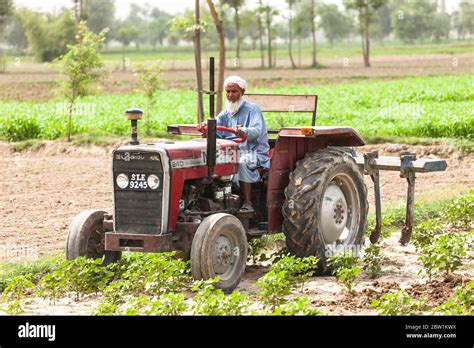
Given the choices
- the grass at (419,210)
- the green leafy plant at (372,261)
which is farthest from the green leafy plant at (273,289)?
the grass at (419,210)

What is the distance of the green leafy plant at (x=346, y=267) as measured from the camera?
28.3 ft

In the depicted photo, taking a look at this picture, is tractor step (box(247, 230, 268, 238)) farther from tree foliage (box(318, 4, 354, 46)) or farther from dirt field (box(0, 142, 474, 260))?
tree foliage (box(318, 4, 354, 46))

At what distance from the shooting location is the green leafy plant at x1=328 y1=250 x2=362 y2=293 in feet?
28.3

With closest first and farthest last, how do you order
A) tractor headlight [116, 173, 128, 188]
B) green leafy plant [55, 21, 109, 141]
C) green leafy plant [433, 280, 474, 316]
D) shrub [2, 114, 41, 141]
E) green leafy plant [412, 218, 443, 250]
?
green leafy plant [433, 280, 474, 316] → tractor headlight [116, 173, 128, 188] → green leafy plant [412, 218, 443, 250] → green leafy plant [55, 21, 109, 141] → shrub [2, 114, 41, 141]

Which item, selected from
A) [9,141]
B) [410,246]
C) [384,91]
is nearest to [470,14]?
[384,91]

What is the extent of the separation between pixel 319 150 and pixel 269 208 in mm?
911

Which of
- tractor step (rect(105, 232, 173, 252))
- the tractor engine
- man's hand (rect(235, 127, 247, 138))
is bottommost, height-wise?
tractor step (rect(105, 232, 173, 252))

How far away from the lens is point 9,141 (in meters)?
24.0

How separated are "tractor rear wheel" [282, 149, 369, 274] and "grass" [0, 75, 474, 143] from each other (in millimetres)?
10229

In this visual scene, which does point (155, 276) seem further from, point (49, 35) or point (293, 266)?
point (49, 35)

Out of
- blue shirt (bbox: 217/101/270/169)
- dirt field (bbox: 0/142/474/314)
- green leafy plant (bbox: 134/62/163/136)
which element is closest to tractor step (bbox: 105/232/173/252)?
dirt field (bbox: 0/142/474/314)

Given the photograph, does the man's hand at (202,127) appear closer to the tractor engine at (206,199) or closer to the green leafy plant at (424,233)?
the tractor engine at (206,199)

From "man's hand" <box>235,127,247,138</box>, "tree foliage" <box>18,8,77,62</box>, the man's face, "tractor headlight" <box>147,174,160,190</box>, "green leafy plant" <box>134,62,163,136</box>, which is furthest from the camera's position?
"tree foliage" <box>18,8,77,62</box>

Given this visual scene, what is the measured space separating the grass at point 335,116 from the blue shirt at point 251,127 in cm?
1132
